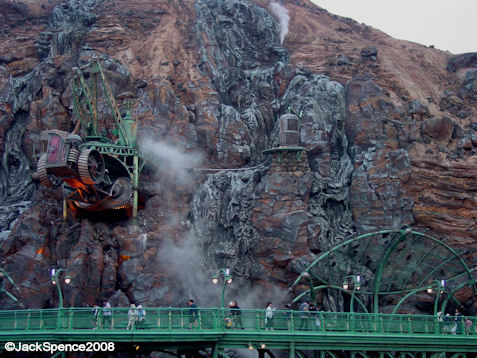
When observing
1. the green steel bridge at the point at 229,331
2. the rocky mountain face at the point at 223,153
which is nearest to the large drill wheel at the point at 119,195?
the rocky mountain face at the point at 223,153

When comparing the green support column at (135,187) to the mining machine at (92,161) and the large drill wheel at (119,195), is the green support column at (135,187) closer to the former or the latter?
the mining machine at (92,161)

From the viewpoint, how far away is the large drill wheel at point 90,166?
42188 mm

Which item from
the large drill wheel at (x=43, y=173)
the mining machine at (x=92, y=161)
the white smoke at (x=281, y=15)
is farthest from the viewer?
the white smoke at (x=281, y=15)

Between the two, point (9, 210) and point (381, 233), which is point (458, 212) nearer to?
point (381, 233)

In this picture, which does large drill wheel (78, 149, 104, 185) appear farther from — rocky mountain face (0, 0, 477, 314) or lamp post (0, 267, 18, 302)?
lamp post (0, 267, 18, 302)

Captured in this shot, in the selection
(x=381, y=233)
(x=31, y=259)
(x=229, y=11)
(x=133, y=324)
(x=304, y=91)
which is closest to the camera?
(x=133, y=324)

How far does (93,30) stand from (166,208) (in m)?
26.4

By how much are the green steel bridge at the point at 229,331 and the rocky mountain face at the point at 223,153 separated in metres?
8.91

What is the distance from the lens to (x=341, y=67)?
6481 cm

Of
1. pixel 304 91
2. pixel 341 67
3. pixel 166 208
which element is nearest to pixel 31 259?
pixel 166 208

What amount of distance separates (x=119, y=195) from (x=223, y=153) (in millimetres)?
11517

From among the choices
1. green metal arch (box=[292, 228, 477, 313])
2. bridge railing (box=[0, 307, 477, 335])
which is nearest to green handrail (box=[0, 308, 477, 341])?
bridge railing (box=[0, 307, 477, 335])

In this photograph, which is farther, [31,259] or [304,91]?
[304,91]

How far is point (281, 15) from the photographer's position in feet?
260
